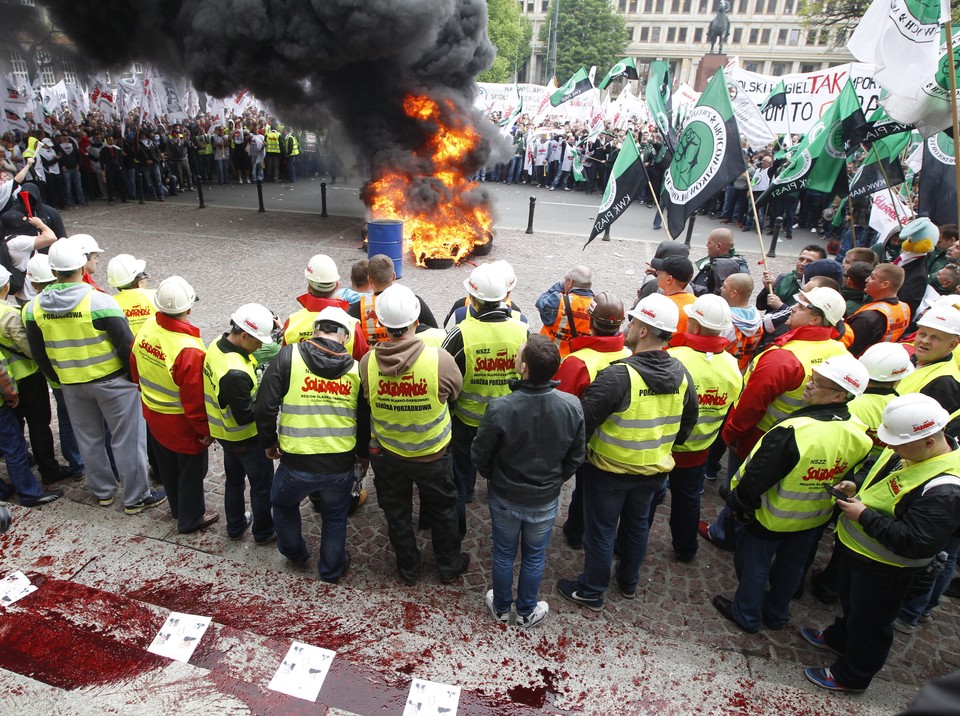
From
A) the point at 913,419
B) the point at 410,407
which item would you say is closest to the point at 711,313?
the point at 913,419

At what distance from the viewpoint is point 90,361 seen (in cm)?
415

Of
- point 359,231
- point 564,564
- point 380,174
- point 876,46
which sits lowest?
point 564,564

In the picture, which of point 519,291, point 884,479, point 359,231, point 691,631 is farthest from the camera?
point 359,231

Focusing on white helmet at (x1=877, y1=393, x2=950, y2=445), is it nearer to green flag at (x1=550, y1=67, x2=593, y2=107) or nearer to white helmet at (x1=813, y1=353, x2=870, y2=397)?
white helmet at (x1=813, y1=353, x2=870, y2=397)

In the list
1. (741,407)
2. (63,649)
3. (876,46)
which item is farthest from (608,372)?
(876,46)

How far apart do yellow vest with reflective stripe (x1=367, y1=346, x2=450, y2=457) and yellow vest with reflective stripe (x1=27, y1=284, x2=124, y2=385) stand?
2120mm

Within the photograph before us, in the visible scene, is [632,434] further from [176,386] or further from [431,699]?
[176,386]

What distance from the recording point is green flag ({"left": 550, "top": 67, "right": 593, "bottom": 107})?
20312 millimetres

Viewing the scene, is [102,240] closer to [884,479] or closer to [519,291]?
[519,291]

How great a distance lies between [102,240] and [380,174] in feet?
19.8

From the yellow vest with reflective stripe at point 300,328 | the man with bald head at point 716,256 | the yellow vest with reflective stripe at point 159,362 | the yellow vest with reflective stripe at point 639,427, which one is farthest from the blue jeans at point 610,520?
the man with bald head at point 716,256

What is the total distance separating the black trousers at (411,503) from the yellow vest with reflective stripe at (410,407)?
0.40ft

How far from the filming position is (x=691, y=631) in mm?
3697

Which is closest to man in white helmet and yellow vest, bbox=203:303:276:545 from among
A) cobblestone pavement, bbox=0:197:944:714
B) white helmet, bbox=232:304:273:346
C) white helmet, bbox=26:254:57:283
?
white helmet, bbox=232:304:273:346
